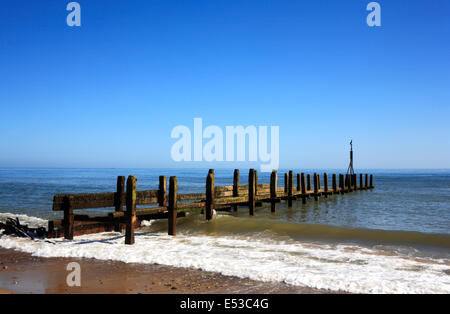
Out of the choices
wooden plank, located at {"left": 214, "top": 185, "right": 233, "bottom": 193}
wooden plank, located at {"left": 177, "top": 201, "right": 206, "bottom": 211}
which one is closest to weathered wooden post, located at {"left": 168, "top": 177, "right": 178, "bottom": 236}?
wooden plank, located at {"left": 177, "top": 201, "right": 206, "bottom": 211}

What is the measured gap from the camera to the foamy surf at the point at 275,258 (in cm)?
661

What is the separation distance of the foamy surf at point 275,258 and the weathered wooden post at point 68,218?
28 centimetres

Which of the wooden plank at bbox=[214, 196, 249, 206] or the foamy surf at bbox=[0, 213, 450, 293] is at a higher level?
the wooden plank at bbox=[214, 196, 249, 206]

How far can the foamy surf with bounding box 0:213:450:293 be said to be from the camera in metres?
6.61

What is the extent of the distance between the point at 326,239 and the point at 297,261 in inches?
152

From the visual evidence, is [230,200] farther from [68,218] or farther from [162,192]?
[68,218]

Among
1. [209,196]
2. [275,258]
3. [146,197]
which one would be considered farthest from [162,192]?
[275,258]

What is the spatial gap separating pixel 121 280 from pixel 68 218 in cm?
470

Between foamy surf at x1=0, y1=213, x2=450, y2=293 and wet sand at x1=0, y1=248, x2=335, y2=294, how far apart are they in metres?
0.38

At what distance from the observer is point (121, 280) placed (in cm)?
651

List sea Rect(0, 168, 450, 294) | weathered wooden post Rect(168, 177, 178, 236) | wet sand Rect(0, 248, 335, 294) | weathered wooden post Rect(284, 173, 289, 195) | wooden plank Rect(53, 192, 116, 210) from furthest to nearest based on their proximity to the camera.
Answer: weathered wooden post Rect(284, 173, 289, 195)
weathered wooden post Rect(168, 177, 178, 236)
wooden plank Rect(53, 192, 116, 210)
sea Rect(0, 168, 450, 294)
wet sand Rect(0, 248, 335, 294)

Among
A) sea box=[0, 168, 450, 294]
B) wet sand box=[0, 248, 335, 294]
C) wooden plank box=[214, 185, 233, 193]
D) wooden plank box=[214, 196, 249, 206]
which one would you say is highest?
wooden plank box=[214, 185, 233, 193]

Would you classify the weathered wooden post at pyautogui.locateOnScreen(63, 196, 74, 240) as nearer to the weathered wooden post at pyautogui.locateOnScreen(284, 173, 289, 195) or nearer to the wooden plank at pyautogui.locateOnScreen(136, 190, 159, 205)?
the wooden plank at pyautogui.locateOnScreen(136, 190, 159, 205)
